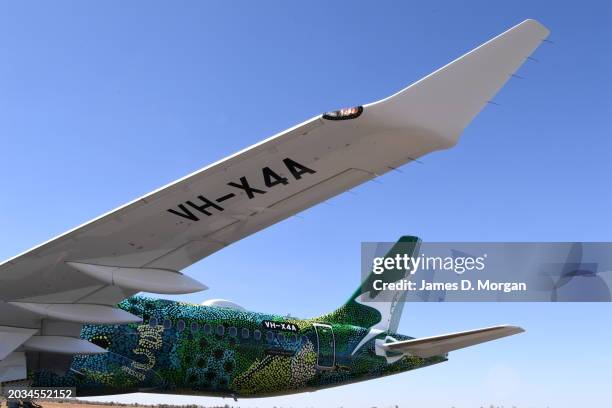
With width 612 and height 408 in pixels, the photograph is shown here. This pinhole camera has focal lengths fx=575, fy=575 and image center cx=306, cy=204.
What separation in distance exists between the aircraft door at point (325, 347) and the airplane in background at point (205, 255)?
5 cm

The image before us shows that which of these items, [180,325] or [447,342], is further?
[447,342]

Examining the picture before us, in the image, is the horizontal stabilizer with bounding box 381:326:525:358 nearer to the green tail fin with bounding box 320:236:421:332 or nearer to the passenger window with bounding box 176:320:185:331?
the green tail fin with bounding box 320:236:421:332

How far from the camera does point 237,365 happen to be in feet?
57.1

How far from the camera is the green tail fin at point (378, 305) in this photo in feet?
77.1

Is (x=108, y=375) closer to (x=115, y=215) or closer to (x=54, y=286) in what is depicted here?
(x=54, y=286)

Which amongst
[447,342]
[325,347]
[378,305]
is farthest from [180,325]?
[378,305]

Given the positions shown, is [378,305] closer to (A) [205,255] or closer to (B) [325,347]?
(B) [325,347]

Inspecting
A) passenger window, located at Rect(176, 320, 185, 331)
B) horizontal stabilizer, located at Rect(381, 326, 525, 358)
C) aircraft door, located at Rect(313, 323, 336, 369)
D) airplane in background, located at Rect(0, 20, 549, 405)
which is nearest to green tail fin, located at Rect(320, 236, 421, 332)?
horizontal stabilizer, located at Rect(381, 326, 525, 358)

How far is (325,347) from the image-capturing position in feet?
66.7

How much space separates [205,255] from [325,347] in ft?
36.2

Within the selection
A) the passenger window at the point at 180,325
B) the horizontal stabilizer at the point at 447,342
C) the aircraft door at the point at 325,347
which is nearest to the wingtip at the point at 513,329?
the horizontal stabilizer at the point at 447,342

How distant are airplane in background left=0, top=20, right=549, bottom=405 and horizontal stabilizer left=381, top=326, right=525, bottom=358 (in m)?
0.07

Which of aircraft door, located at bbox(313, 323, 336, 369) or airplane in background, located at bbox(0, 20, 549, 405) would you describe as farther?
aircraft door, located at bbox(313, 323, 336, 369)

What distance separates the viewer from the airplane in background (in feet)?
22.4
